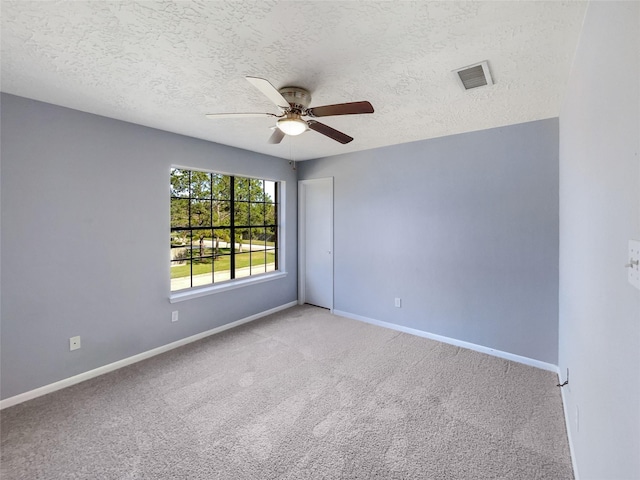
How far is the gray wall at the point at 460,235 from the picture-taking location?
111 inches

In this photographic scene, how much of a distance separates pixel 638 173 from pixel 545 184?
248cm

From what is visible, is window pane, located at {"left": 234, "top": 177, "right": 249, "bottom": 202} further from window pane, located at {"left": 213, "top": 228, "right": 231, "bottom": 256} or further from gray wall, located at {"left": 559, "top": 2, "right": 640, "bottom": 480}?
gray wall, located at {"left": 559, "top": 2, "right": 640, "bottom": 480}

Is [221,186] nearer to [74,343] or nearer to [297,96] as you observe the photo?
[297,96]

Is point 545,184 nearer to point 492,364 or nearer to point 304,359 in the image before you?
point 492,364

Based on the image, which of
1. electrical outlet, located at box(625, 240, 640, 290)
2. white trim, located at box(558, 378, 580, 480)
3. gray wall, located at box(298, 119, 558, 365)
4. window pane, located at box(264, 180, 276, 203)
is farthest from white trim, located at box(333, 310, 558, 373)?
electrical outlet, located at box(625, 240, 640, 290)

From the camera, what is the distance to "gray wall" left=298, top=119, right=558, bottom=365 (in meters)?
2.81

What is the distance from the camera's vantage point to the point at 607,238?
1036 millimetres

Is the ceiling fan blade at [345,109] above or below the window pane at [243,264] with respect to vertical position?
above

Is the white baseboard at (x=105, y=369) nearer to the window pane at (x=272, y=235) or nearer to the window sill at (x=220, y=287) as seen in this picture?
the window sill at (x=220, y=287)

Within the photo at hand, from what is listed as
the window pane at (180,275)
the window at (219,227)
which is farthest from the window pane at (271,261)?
the window pane at (180,275)

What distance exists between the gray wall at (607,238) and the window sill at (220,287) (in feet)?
11.4

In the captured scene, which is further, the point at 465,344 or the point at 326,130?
the point at 465,344

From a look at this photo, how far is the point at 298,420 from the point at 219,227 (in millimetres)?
2605

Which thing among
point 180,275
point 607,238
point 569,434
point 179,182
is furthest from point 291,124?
point 569,434
